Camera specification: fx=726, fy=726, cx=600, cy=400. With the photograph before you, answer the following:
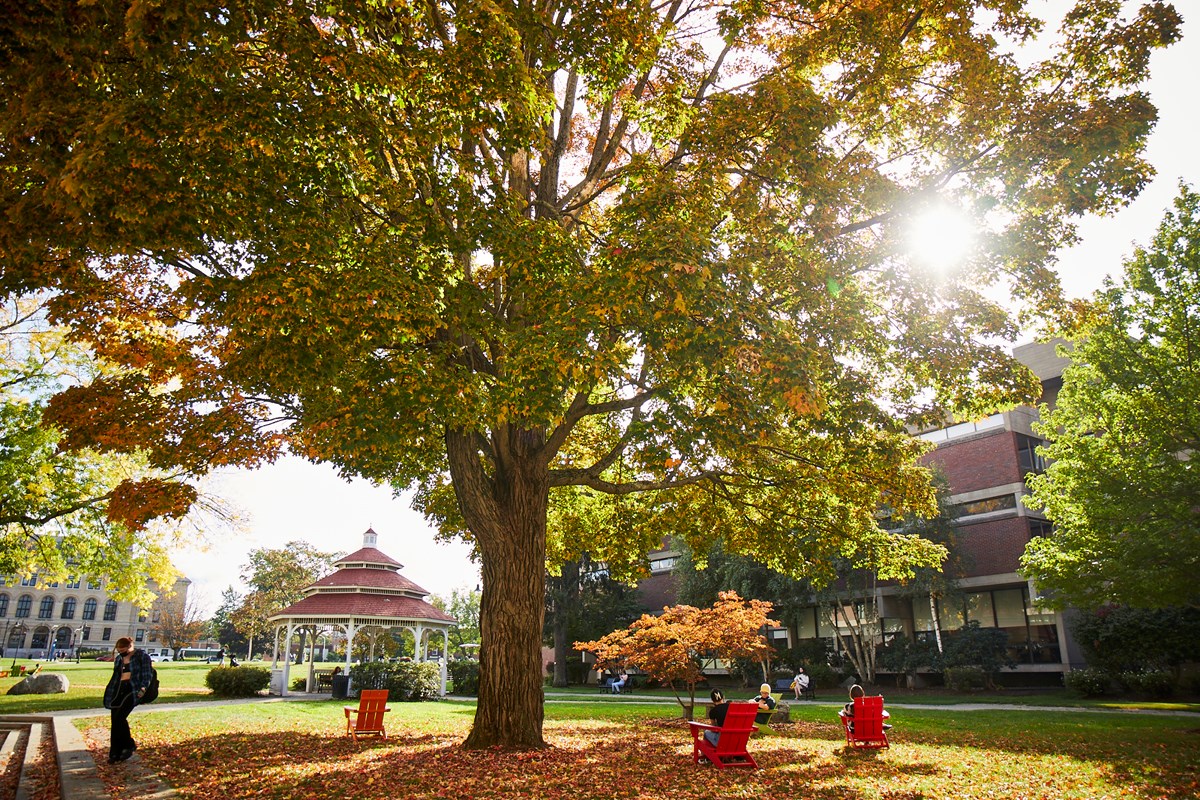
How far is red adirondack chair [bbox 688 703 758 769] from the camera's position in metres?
10.3

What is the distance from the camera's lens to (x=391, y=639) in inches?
1761

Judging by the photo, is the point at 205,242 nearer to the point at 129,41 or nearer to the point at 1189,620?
the point at 129,41

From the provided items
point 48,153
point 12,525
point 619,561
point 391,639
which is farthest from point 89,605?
point 48,153

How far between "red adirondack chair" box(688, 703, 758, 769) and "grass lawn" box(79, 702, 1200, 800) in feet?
1.08

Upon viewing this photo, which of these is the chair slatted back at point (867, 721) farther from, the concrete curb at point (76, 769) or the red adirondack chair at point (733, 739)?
the concrete curb at point (76, 769)

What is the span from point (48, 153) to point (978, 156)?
37.9 feet

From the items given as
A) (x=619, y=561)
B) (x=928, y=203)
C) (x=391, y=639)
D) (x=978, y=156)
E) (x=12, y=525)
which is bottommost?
(x=391, y=639)

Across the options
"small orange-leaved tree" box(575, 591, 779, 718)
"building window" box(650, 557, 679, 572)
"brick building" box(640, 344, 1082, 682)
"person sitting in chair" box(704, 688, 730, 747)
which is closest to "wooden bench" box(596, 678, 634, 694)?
"building window" box(650, 557, 679, 572)

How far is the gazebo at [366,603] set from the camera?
93.0 ft

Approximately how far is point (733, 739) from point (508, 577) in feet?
13.5

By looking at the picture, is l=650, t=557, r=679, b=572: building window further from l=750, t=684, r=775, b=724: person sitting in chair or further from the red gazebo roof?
l=750, t=684, r=775, b=724: person sitting in chair

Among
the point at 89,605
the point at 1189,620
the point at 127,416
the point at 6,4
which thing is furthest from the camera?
the point at 89,605

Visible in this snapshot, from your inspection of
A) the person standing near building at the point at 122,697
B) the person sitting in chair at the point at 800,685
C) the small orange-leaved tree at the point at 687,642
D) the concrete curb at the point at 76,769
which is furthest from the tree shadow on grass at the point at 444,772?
the person sitting in chair at the point at 800,685

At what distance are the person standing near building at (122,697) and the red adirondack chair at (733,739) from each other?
7.83 metres
